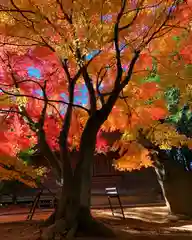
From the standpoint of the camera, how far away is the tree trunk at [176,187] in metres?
11.4

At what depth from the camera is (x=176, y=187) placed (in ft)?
37.6

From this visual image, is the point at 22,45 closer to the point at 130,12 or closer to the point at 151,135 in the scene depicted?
the point at 130,12

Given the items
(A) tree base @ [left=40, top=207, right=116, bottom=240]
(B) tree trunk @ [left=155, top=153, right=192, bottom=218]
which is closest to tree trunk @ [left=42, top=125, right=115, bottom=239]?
(A) tree base @ [left=40, top=207, right=116, bottom=240]

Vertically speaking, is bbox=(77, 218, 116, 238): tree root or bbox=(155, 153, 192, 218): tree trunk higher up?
bbox=(155, 153, 192, 218): tree trunk

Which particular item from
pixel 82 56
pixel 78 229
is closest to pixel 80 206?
pixel 78 229

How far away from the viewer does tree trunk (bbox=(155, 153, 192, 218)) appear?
37.3ft

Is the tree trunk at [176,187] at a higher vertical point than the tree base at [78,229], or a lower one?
higher

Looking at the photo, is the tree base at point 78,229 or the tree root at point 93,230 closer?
the tree base at point 78,229

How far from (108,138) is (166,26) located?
1080cm

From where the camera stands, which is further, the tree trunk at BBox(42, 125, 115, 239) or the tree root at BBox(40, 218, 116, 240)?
the tree trunk at BBox(42, 125, 115, 239)

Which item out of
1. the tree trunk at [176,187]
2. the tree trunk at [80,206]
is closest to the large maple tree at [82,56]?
the tree trunk at [80,206]

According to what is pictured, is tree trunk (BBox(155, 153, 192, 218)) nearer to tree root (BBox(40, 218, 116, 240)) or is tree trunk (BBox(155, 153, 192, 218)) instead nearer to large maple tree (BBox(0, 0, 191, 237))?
large maple tree (BBox(0, 0, 191, 237))

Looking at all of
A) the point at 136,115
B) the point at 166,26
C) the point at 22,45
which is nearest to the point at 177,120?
the point at 136,115

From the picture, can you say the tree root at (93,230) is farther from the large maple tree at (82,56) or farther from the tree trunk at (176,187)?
the tree trunk at (176,187)
